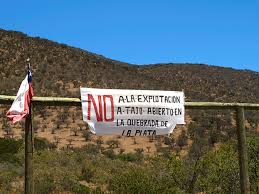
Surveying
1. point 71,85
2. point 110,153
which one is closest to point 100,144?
point 110,153

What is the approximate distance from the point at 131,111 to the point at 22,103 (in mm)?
1437

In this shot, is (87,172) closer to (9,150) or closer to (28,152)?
(9,150)

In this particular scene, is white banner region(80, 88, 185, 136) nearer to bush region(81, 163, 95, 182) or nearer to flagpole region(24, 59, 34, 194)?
flagpole region(24, 59, 34, 194)

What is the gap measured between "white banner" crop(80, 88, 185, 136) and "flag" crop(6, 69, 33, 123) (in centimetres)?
71

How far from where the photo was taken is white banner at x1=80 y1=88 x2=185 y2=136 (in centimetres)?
616

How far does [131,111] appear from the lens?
6.37 metres

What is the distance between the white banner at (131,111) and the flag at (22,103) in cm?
71

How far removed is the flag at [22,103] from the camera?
5496 millimetres

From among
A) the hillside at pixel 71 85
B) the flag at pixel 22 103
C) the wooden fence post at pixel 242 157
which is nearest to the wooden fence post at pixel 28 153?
the flag at pixel 22 103

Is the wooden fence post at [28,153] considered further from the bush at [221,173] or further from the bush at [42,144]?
the bush at [42,144]

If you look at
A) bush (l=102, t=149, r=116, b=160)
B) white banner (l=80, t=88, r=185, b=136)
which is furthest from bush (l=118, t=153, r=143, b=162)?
white banner (l=80, t=88, r=185, b=136)

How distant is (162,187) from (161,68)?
2761 inches

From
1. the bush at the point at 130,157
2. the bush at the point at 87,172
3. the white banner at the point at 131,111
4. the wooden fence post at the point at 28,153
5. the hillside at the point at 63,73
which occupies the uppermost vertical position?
the hillside at the point at 63,73

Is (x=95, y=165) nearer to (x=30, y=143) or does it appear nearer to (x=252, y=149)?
(x=252, y=149)
